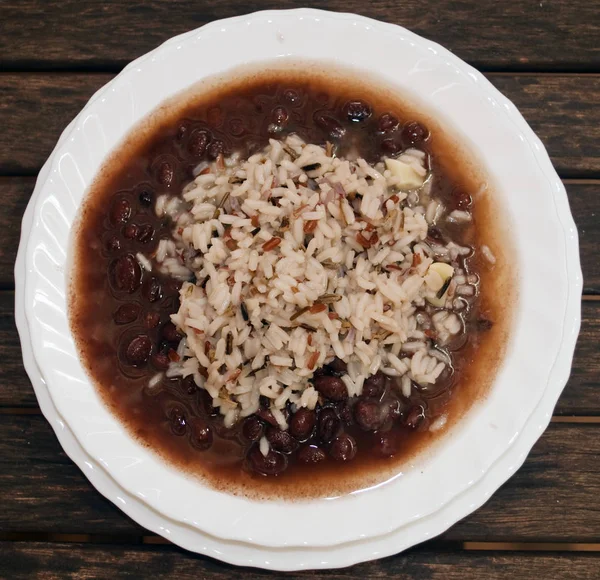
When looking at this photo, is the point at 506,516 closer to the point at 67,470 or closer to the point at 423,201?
the point at 423,201

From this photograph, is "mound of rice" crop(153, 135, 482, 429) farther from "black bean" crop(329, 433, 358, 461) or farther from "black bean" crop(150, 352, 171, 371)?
"black bean" crop(329, 433, 358, 461)

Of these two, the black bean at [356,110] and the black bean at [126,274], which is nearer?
the black bean at [126,274]

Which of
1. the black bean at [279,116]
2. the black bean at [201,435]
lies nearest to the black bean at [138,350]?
the black bean at [201,435]

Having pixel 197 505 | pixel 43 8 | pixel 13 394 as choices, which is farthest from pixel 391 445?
pixel 43 8

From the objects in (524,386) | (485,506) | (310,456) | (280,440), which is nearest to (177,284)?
(280,440)

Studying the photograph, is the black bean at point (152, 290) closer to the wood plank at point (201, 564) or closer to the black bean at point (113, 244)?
the black bean at point (113, 244)

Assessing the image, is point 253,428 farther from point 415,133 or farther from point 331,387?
point 415,133
